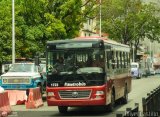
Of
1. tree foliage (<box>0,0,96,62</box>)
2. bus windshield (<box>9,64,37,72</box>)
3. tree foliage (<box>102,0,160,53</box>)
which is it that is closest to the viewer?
bus windshield (<box>9,64,37,72</box>)

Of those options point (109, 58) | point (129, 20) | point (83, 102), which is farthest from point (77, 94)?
point (129, 20)

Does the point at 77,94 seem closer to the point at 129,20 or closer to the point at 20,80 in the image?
the point at 20,80

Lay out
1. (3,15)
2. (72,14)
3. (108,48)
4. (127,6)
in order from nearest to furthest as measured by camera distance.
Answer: (108,48)
(3,15)
(72,14)
(127,6)

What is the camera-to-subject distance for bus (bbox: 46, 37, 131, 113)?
17.9 m

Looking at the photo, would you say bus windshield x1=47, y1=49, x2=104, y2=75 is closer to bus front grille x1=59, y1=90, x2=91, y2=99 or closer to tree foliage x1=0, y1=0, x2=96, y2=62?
bus front grille x1=59, y1=90, x2=91, y2=99

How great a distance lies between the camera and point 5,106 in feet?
60.8

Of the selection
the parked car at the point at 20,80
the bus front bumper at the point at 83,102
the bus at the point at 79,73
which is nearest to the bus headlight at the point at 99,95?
the bus at the point at 79,73

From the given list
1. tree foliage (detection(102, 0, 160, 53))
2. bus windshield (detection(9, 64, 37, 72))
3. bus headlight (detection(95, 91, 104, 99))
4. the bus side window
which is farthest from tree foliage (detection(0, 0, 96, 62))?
tree foliage (detection(102, 0, 160, 53))

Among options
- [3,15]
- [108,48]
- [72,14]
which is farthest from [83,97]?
[72,14]

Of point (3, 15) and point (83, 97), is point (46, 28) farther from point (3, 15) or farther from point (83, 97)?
point (83, 97)

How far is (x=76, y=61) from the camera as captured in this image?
18.2 metres

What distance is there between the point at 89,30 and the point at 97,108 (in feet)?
206

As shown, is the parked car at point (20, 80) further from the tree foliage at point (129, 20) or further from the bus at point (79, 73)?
the tree foliage at point (129, 20)

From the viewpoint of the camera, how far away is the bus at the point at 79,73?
58.8 ft
